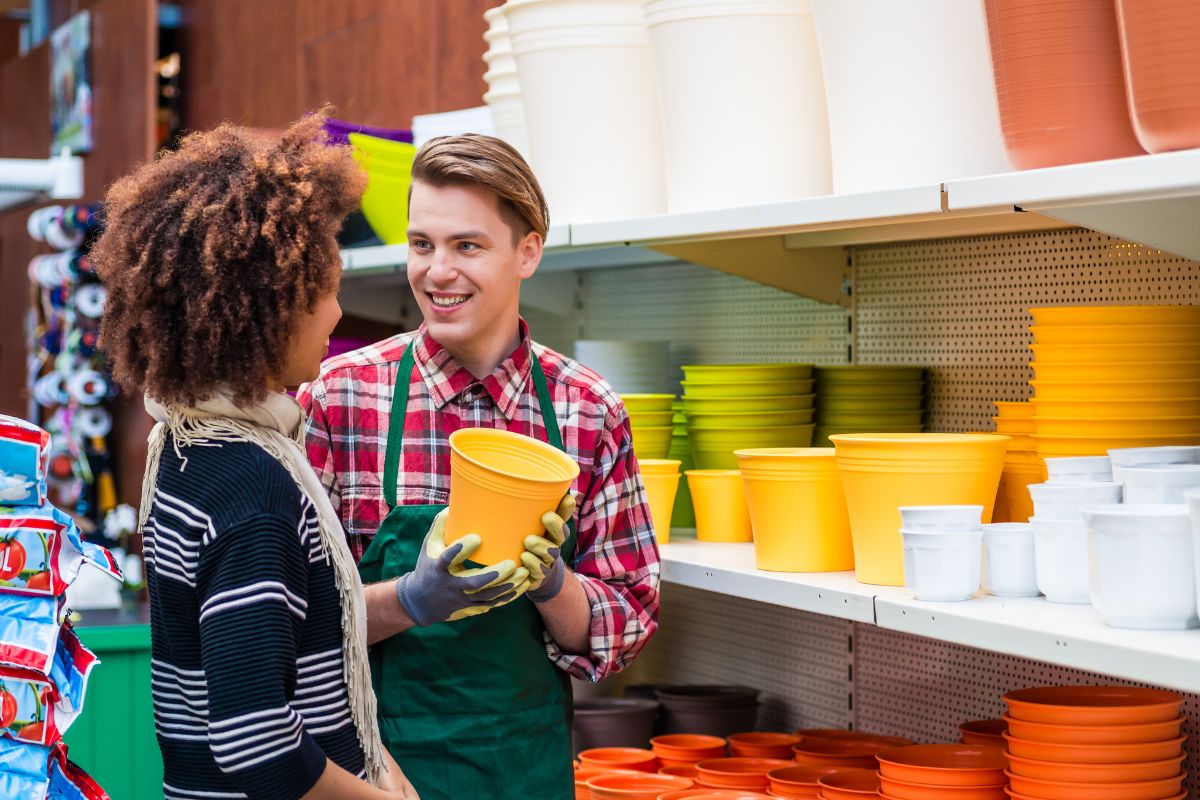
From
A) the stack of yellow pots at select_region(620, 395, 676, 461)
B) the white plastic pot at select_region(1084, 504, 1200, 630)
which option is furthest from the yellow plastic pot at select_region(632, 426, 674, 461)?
the white plastic pot at select_region(1084, 504, 1200, 630)

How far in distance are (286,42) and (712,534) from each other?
158 inches

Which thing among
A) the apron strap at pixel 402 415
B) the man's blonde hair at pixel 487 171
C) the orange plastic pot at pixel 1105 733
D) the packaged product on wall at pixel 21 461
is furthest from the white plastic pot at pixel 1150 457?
the packaged product on wall at pixel 21 461

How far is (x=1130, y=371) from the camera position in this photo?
1915 millimetres

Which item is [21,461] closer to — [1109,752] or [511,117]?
[1109,752]

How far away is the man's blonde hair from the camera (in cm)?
208

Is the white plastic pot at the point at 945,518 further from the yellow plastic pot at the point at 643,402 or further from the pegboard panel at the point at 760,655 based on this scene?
the pegboard panel at the point at 760,655

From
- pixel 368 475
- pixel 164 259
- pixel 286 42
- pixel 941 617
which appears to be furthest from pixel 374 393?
pixel 286 42

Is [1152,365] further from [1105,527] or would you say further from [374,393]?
[374,393]

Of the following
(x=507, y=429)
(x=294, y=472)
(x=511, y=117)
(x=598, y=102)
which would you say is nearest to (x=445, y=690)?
(x=507, y=429)

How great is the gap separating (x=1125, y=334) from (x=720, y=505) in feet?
2.71

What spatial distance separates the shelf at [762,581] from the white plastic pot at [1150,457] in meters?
0.33

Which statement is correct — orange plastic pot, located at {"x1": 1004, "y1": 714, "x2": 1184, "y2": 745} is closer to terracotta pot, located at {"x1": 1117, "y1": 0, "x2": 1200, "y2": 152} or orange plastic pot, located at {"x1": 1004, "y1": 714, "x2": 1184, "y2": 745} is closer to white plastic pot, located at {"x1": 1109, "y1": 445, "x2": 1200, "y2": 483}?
Result: white plastic pot, located at {"x1": 1109, "y1": 445, "x2": 1200, "y2": 483}

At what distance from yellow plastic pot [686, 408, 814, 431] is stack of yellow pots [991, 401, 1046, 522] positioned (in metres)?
0.51

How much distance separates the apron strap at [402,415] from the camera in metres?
2.11
